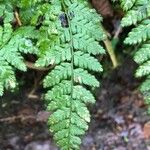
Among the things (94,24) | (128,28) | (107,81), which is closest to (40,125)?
(107,81)

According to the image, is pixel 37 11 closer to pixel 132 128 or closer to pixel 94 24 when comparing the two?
pixel 94 24

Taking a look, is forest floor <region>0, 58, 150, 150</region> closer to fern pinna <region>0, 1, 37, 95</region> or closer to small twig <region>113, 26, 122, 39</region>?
small twig <region>113, 26, 122, 39</region>

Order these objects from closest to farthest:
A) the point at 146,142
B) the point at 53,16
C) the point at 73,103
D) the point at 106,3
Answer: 1. the point at 73,103
2. the point at 53,16
3. the point at 106,3
4. the point at 146,142

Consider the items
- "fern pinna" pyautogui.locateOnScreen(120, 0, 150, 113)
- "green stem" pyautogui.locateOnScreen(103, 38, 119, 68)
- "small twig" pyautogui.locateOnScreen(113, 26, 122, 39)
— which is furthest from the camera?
"small twig" pyautogui.locateOnScreen(113, 26, 122, 39)

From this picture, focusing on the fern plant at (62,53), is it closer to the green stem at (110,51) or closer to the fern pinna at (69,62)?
the fern pinna at (69,62)

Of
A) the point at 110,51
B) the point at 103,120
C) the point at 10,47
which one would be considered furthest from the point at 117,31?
the point at 10,47

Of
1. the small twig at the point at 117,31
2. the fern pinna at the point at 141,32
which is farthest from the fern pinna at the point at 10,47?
the small twig at the point at 117,31

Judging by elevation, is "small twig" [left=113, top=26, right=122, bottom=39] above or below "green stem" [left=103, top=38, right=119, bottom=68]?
above

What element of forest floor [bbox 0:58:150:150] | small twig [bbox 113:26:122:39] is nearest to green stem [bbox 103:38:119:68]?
small twig [bbox 113:26:122:39]
